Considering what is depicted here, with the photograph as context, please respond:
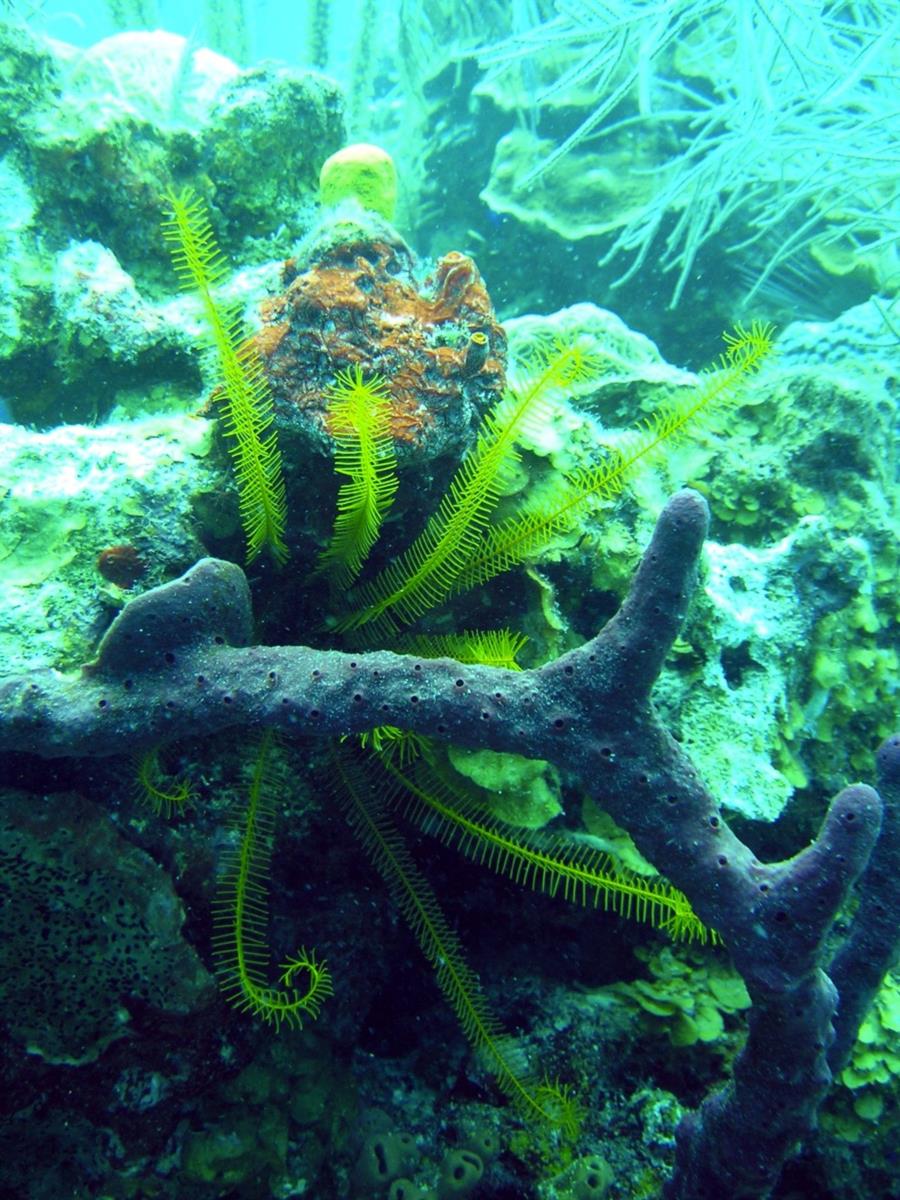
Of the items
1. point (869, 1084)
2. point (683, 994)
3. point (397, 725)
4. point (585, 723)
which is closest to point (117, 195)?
point (397, 725)

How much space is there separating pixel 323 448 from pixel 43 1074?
104 inches

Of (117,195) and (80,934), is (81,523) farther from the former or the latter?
(117,195)

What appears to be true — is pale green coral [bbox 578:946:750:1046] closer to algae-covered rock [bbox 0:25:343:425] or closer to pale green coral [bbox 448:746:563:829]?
pale green coral [bbox 448:746:563:829]

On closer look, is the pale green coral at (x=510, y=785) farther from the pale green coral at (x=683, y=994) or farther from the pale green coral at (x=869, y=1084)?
the pale green coral at (x=869, y=1084)

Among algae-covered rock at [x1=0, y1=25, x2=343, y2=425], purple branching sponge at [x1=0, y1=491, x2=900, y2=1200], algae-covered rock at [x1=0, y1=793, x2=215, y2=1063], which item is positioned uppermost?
algae-covered rock at [x1=0, y1=25, x2=343, y2=425]

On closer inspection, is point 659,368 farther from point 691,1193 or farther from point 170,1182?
point 170,1182

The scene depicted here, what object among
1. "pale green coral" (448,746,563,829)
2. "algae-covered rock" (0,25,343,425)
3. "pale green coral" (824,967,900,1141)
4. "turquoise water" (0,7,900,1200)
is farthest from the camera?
"algae-covered rock" (0,25,343,425)

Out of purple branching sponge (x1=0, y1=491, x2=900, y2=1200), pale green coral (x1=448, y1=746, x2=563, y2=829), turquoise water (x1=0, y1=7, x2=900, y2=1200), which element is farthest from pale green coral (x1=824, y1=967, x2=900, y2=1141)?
pale green coral (x1=448, y1=746, x2=563, y2=829)

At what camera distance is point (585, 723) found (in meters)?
2.25

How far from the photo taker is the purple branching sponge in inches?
85.2

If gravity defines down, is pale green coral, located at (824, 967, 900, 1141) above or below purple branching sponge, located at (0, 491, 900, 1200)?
below

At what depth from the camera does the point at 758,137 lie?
610 centimetres

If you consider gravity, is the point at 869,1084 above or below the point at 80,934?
below

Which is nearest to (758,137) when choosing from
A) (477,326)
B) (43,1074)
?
(477,326)
